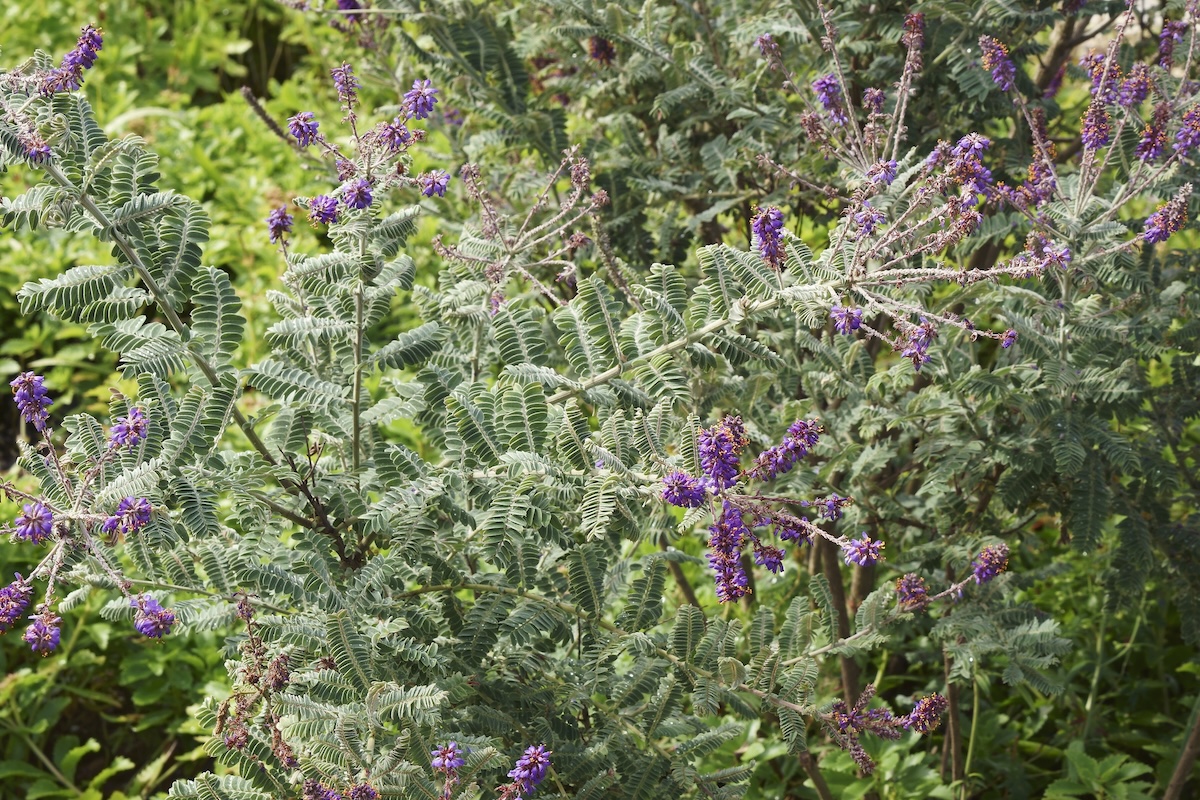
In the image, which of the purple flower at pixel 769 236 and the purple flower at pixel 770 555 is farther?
the purple flower at pixel 769 236

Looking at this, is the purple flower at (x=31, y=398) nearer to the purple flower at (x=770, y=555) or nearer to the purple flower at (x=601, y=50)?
the purple flower at (x=770, y=555)

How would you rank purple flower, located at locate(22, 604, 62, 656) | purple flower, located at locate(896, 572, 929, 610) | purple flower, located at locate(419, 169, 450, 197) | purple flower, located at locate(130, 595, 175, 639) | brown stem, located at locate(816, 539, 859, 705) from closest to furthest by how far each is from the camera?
1. purple flower, located at locate(22, 604, 62, 656)
2. purple flower, located at locate(130, 595, 175, 639)
3. purple flower, located at locate(419, 169, 450, 197)
4. purple flower, located at locate(896, 572, 929, 610)
5. brown stem, located at locate(816, 539, 859, 705)

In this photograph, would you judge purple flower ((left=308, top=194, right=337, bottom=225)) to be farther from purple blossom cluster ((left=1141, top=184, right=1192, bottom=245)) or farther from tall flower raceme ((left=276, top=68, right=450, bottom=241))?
purple blossom cluster ((left=1141, top=184, right=1192, bottom=245))

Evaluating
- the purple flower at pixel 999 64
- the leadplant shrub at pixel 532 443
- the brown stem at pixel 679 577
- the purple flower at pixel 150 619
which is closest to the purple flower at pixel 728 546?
the leadplant shrub at pixel 532 443

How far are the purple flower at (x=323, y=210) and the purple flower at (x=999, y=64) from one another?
1.47m

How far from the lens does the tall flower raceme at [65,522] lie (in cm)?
167

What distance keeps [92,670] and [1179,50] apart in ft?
11.8

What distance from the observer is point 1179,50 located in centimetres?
288

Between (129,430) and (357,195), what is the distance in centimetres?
52

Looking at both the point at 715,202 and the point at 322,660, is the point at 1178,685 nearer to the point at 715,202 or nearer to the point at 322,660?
the point at 715,202

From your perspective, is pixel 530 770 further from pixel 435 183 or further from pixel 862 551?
pixel 435 183

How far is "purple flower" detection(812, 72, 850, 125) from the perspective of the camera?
2604 mm

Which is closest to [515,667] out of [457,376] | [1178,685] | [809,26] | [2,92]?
[457,376]

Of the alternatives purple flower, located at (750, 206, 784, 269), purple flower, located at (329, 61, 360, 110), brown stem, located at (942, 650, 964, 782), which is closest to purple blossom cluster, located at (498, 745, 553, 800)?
purple flower, located at (750, 206, 784, 269)
